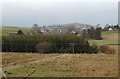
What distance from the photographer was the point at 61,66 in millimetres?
7746

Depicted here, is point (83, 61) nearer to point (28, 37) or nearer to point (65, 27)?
point (65, 27)

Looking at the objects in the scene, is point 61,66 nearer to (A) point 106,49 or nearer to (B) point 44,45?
(B) point 44,45

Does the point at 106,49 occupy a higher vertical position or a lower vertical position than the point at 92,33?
lower

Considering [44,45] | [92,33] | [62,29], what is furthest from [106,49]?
[44,45]

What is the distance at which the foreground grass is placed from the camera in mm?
6848

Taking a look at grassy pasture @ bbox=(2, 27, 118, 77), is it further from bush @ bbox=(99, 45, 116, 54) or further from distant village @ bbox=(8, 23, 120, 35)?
distant village @ bbox=(8, 23, 120, 35)

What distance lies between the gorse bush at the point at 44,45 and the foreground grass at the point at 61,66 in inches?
96.5

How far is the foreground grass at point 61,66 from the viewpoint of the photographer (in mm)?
6848

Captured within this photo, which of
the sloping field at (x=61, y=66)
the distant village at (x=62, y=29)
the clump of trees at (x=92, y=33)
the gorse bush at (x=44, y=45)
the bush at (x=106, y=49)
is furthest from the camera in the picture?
the clump of trees at (x=92, y=33)

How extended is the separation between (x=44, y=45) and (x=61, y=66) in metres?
4.51

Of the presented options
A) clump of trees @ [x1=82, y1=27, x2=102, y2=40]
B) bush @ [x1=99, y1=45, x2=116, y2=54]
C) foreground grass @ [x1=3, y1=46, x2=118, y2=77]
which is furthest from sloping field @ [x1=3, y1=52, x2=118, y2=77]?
clump of trees @ [x1=82, y1=27, x2=102, y2=40]

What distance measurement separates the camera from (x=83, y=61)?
8.59 metres

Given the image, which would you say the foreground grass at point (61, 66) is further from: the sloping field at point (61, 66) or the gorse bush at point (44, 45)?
the gorse bush at point (44, 45)

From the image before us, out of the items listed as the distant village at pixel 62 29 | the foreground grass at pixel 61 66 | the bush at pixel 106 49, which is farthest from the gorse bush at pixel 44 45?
the foreground grass at pixel 61 66
